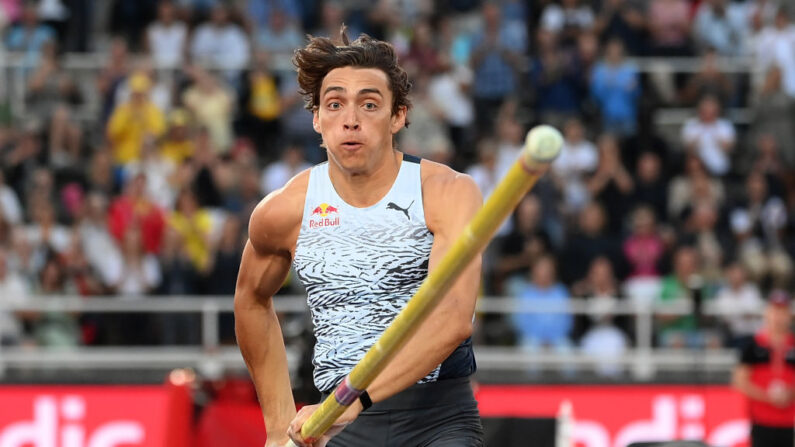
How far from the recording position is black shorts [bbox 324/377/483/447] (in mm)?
5164

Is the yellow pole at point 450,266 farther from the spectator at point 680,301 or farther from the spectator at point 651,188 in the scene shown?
the spectator at point 651,188

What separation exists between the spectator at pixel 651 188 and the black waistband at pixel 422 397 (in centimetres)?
1093

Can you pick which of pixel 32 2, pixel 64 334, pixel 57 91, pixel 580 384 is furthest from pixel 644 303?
pixel 32 2

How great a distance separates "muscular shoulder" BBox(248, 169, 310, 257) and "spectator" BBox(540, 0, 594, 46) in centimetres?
1227

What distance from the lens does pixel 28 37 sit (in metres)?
17.1

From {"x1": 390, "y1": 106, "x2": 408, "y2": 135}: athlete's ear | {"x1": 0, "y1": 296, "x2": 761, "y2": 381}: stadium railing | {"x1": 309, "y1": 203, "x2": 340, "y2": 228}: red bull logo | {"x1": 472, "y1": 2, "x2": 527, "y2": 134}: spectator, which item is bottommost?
{"x1": 309, "y1": 203, "x2": 340, "y2": 228}: red bull logo

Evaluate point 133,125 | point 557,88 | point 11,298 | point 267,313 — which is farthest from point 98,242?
point 267,313

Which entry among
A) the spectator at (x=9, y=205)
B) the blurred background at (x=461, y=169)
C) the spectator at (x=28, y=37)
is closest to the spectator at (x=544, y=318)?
the blurred background at (x=461, y=169)

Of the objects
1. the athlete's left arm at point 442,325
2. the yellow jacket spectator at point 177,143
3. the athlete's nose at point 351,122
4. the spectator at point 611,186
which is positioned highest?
the yellow jacket spectator at point 177,143

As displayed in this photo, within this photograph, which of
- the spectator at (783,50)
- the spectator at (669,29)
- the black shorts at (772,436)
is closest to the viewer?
the black shorts at (772,436)

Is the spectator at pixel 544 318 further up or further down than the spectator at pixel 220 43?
further down

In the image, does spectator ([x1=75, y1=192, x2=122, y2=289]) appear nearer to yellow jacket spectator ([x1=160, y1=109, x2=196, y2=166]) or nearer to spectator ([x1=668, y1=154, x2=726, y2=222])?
A: yellow jacket spectator ([x1=160, y1=109, x2=196, y2=166])

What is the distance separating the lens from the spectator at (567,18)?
1744 cm

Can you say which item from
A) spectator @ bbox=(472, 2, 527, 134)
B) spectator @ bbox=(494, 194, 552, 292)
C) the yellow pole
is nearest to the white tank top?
the yellow pole
